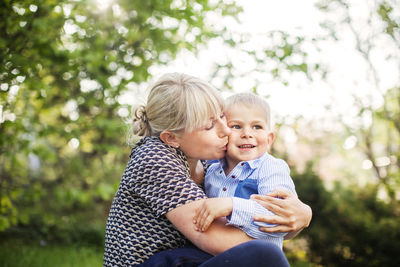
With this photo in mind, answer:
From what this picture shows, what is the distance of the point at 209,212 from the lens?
1.69 metres

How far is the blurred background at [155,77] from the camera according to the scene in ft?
13.2

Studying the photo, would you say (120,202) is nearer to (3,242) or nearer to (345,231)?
(345,231)

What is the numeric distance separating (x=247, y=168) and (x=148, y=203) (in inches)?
28.7

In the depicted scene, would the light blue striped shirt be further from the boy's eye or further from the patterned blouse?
the boy's eye

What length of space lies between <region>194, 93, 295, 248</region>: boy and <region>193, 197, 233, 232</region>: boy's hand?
2 cm

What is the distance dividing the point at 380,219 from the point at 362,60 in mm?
2698

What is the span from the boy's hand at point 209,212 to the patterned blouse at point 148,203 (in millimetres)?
89

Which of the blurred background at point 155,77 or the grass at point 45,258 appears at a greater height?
the blurred background at point 155,77

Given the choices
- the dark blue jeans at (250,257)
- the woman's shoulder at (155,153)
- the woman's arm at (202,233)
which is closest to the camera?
the dark blue jeans at (250,257)

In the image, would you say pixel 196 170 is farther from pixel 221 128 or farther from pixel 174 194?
pixel 174 194

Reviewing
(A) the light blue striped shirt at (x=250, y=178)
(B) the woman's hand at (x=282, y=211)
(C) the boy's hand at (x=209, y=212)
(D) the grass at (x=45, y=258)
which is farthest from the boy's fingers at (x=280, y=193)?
(D) the grass at (x=45, y=258)

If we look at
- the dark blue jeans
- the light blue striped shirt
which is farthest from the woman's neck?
the dark blue jeans

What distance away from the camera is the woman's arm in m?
1.74

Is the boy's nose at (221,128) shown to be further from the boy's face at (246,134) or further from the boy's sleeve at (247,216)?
the boy's sleeve at (247,216)
